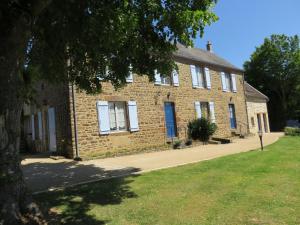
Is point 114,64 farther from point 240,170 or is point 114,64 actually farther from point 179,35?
point 240,170

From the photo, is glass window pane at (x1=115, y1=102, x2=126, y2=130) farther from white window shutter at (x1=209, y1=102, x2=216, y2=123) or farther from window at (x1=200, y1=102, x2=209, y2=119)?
white window shutter at (x1=209, y1=102, x2=216, y2=123)

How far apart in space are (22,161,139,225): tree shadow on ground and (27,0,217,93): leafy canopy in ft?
8.91

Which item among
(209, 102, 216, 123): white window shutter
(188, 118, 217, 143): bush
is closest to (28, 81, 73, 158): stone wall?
(188, 118, 217, 143): bush

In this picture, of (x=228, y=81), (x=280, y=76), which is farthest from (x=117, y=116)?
(x=280, y=76)

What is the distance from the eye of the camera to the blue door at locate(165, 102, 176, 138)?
18.4m

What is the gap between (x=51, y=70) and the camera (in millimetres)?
9125

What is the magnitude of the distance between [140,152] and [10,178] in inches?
419

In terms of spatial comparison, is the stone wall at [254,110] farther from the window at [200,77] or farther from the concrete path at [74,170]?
the concrete path at [74,170]

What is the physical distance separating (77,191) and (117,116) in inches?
331

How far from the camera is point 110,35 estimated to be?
24.4 feet

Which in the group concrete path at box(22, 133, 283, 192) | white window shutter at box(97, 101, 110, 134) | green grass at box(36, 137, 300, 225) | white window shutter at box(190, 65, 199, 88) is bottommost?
green grass at box(36, 137, 300, 225)

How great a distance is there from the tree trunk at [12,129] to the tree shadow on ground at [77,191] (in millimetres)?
585

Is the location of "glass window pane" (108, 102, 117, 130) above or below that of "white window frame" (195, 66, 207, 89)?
below

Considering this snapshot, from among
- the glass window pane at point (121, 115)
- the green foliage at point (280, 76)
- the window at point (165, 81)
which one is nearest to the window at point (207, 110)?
the window at point (165, 81)
